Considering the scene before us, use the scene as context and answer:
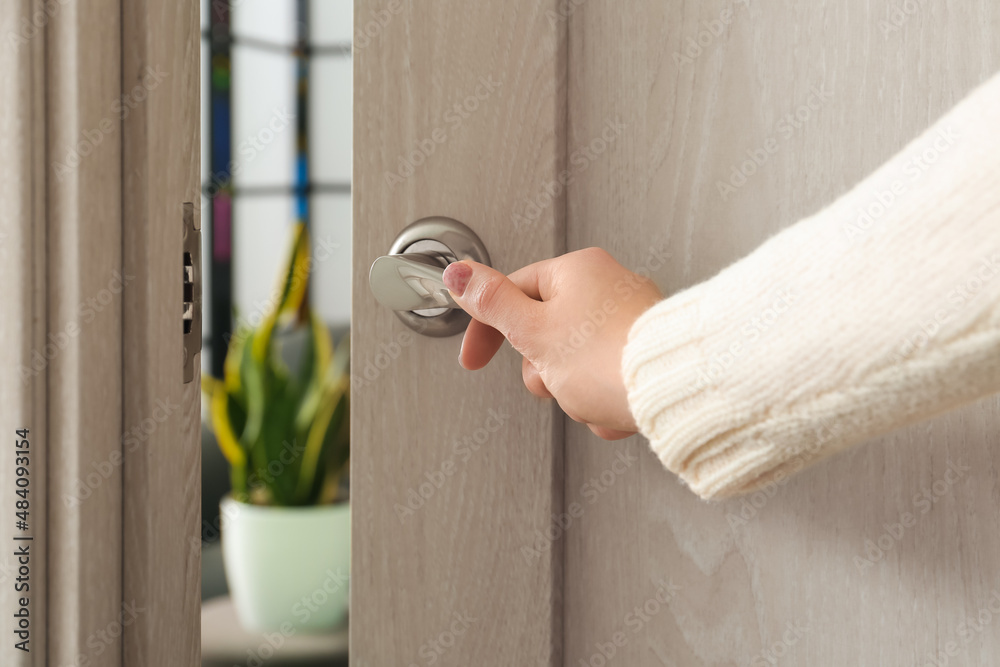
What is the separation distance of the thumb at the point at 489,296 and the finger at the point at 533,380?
31 millimetres

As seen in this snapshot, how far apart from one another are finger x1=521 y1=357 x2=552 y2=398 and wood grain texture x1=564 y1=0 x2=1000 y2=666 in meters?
0.07

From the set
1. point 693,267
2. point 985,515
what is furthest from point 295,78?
point 985,515

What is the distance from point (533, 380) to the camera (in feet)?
1.19

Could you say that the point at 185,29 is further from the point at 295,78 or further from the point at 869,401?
the point at 295,78

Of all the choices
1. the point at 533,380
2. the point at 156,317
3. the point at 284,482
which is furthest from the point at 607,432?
the point at 284,482

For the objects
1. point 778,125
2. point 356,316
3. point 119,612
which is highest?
point 778,125

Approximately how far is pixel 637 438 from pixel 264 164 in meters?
1.59

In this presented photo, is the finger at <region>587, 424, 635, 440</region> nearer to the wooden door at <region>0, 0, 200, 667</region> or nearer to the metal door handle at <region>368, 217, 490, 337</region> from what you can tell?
the metal door handle at <region>368, 217, 490, 337</region>

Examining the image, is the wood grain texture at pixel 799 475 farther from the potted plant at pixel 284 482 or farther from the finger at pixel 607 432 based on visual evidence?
the potted plant at pixel 284 482

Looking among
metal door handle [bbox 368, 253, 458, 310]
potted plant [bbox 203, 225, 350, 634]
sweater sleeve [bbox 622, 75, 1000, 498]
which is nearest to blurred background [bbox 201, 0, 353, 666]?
potted plant [bbox 203, 225, 350, 634]

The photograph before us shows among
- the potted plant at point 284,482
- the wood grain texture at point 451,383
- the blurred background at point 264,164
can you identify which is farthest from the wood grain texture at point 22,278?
the blurred background at point 264,164

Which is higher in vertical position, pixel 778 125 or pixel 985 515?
pixel 778 125

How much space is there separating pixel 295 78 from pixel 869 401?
1.87 metres

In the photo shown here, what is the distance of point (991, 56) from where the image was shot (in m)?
0.35
